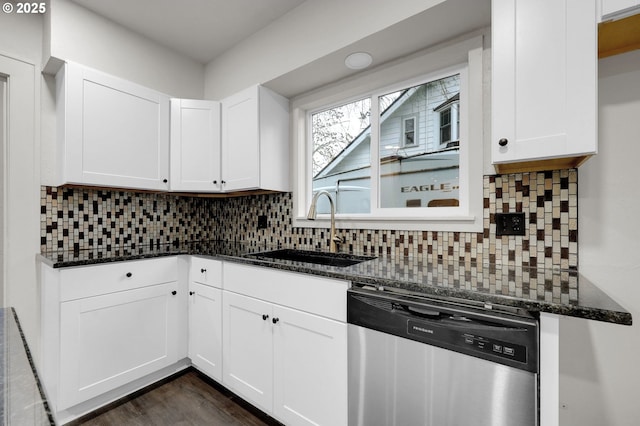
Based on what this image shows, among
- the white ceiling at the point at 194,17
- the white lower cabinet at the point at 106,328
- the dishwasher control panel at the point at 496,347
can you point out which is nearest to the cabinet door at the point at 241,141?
the white ceiling at the point at 194,17

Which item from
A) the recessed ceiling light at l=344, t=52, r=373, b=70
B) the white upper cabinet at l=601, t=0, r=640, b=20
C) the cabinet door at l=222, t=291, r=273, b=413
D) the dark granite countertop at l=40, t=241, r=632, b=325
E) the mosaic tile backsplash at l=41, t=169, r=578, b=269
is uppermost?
the recessed ceiling light at l=344, t=52, r=373, b=70

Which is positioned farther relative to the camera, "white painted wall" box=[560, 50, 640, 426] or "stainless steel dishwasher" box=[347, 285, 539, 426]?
"white painted wall" box=[560, 50, 640, 426]

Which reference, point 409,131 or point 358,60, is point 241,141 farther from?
point 409,131

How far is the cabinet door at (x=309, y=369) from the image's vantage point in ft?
4.32

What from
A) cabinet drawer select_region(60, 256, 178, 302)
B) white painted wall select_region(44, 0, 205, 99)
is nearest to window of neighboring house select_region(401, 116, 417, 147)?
cabinet drawer select_region(60, 256, 178, 302)

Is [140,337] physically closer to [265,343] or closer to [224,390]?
[224,390]

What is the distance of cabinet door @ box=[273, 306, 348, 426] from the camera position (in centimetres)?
132

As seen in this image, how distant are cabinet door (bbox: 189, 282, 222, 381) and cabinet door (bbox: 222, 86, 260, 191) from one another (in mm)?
808

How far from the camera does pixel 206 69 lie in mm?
2746

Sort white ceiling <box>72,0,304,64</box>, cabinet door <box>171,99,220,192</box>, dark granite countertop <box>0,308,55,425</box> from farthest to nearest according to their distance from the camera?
cabinet door <box>171,99,220,192</box> < white ceiling <box>72,0,304,64</box> < dark granite countertop <box>0,308,55,425</box>

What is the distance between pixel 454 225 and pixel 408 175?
1.48 feet

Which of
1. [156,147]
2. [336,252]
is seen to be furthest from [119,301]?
[336,252]

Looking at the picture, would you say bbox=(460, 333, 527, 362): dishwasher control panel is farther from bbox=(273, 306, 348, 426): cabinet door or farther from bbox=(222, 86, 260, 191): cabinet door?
bbox=(222, 86, 260, 191): cabinet door

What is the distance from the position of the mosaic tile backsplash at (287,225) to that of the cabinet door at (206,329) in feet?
2.13
